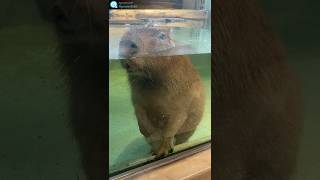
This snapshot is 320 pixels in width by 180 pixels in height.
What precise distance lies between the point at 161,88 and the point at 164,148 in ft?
1.51

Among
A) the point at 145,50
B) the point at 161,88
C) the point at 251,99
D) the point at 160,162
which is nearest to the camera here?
the point at 251,99

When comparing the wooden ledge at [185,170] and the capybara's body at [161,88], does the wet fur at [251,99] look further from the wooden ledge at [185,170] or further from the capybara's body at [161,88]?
the wooden ledge at [185,170]

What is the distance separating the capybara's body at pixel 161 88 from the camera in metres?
2.14

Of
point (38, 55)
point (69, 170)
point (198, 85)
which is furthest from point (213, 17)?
point (198, 85)

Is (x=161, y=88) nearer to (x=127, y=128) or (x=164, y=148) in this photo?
(x=127, y=128)

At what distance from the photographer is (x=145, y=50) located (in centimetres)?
217

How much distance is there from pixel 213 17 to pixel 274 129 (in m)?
0.34

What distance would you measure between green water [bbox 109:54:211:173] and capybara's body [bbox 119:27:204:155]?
0.05 m

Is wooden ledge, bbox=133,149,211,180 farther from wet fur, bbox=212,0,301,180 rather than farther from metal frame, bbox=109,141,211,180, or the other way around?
wet fur, bbox=212,0,301,180

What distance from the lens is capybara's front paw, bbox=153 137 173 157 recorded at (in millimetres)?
2490

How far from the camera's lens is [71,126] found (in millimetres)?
982

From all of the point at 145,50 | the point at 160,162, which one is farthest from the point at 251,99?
the point at 160,162

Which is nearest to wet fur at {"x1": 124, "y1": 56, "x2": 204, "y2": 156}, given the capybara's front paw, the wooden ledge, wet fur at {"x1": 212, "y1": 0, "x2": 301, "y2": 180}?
the capybara's front paw

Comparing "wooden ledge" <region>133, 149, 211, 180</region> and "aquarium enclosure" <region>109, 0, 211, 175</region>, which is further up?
"aquarium enclosure" <region>109, 0, 211, 175</region>
